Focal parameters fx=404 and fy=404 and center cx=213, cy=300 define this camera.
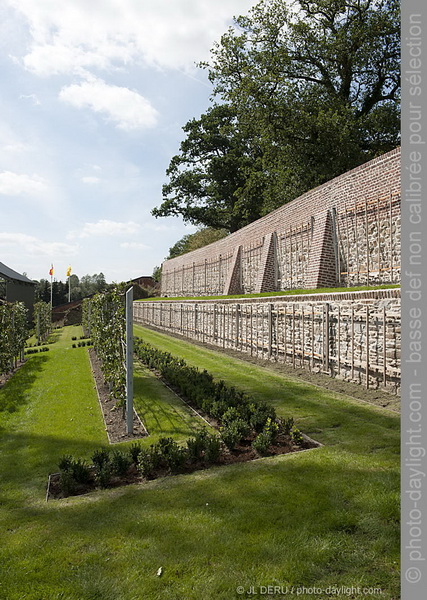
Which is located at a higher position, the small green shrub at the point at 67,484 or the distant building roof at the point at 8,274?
the distant building roof at the point at 8,274

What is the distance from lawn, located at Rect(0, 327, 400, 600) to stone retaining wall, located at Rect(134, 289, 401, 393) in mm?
1985

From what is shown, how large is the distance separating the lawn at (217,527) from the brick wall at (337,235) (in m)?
6.87

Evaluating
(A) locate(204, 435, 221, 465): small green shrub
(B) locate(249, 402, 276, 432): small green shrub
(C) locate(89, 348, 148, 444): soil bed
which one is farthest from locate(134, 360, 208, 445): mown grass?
(A) locate(204, 435, 221, 465): small green shrub

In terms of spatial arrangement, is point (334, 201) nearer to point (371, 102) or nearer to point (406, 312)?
point (406, 312)

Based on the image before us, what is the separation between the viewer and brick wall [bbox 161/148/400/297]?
11289 millimetres

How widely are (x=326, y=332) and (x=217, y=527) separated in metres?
6.57

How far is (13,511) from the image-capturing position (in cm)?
407

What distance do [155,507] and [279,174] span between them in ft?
76.4

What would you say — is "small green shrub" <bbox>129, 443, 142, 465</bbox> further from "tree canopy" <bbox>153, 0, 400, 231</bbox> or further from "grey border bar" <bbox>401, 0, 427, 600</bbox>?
A: "tree canopy" <bbox>153, 0, 400, 231</bbox>

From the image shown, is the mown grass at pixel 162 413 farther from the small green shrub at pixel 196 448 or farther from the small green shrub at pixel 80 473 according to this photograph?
the small green shrub at pixel 80 473

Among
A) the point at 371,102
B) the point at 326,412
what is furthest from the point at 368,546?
the point at 371,102

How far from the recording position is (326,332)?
30.7 ft

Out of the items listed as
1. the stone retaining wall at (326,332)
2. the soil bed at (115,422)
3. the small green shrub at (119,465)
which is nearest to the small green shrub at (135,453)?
the small green shrub at (119,465)

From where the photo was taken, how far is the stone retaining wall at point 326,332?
7.61 meters
